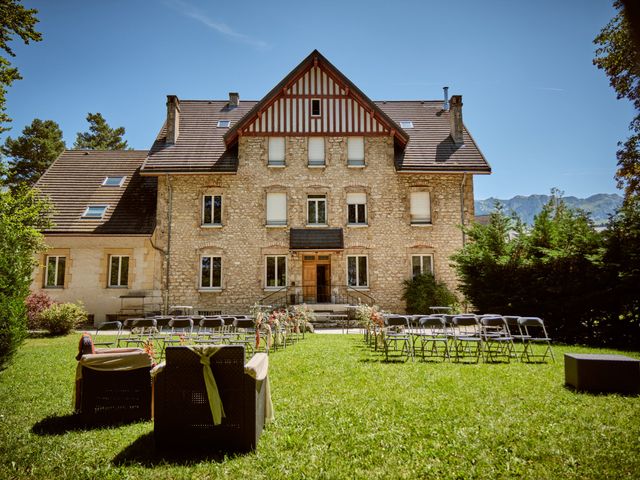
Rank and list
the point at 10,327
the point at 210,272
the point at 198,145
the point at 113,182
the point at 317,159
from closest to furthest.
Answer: the point at 10,327, the point at 210,272, the point at 317,159, the point at 198,145, the point at 113,182

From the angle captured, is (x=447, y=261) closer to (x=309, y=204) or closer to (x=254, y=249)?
(x=309, y=204)

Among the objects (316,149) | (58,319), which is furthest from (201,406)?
(316,149)

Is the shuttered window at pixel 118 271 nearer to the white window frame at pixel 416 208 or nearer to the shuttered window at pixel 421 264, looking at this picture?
the shuttered window at pixel 421 264

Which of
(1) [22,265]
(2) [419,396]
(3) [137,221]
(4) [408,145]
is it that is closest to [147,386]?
(2) [419,396]

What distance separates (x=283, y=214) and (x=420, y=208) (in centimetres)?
657

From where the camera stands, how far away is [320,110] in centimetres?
2028

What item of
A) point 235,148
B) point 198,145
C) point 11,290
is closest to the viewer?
point 11,290

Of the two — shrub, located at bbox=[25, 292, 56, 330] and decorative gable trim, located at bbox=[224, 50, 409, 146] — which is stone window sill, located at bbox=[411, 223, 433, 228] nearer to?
decorative gable trim, located at bbox=[224, 50, 409, 146]

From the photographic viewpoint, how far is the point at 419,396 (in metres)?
5.82

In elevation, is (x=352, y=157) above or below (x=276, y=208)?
above

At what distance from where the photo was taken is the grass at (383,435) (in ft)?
11.6

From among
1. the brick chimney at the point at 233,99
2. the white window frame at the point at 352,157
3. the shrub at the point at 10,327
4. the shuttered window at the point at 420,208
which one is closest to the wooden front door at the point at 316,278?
the shuttered window at the point at 420,208

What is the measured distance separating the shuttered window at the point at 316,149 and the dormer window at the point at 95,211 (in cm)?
1002

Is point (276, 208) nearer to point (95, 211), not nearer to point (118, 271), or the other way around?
point (118, 271)
